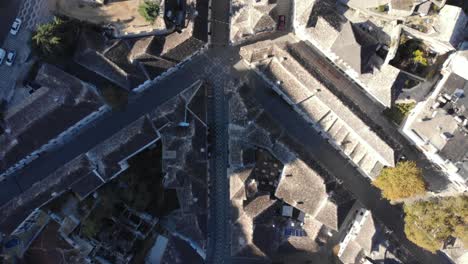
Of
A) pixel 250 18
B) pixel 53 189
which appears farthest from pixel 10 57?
pixel 250 18

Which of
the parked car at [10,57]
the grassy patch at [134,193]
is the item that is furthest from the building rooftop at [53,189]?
the parked car at [10,57]

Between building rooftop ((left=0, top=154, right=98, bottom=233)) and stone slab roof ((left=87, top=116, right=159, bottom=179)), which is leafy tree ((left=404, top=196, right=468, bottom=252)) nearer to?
stone slab roof ((left=87, top=116, right=159, bottom=179))

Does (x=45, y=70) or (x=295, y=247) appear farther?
(x=295, y=247)

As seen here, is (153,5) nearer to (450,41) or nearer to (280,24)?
(280,24)

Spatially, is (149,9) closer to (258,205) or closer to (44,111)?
(44,111)

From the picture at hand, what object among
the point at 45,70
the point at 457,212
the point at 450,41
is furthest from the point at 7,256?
the point at 450,41

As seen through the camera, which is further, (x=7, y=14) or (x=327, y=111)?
(x=7, y=14)
